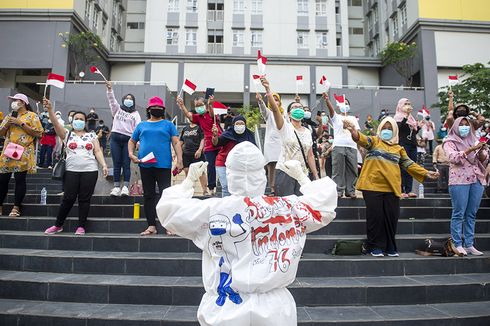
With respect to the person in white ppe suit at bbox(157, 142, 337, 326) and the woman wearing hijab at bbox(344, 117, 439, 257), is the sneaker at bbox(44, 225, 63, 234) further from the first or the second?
the woman wearing hijab at bbox(344, 117, 439, 257)

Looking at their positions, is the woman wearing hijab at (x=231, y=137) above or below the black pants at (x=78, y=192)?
above

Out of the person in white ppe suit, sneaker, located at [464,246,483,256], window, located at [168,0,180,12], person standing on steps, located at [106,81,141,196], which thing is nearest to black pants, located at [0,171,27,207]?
person standing on steps, located at [106,81,141,196]

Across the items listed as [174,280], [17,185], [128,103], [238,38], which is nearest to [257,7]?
[238,38]

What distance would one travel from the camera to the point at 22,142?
18.9ft

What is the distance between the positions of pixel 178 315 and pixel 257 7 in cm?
3134

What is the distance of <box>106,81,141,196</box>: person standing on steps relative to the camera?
6.21 metres

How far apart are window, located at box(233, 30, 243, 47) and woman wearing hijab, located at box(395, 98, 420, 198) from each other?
83.8ft

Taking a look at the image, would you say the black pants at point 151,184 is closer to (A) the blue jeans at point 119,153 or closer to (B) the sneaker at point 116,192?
(A) the blue jeans at point 119,153

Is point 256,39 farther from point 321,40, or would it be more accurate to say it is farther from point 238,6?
point 321,40

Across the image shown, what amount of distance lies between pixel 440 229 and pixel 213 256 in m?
5.00

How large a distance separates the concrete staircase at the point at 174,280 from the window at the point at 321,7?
29.5 meters

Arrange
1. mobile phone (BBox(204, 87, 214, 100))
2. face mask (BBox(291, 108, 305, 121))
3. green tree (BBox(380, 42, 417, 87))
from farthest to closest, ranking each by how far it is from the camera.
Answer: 1. green tree (BBox(380, 42, 417, 87))
2. mobile phone (BBox(204, 87, 214, 100))
3. face mask (BBox(291, 108, 305, 121))

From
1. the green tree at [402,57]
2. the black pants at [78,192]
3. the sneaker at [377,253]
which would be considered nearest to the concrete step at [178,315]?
the sneaker at [377,253]

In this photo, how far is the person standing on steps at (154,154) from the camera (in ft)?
16.7
